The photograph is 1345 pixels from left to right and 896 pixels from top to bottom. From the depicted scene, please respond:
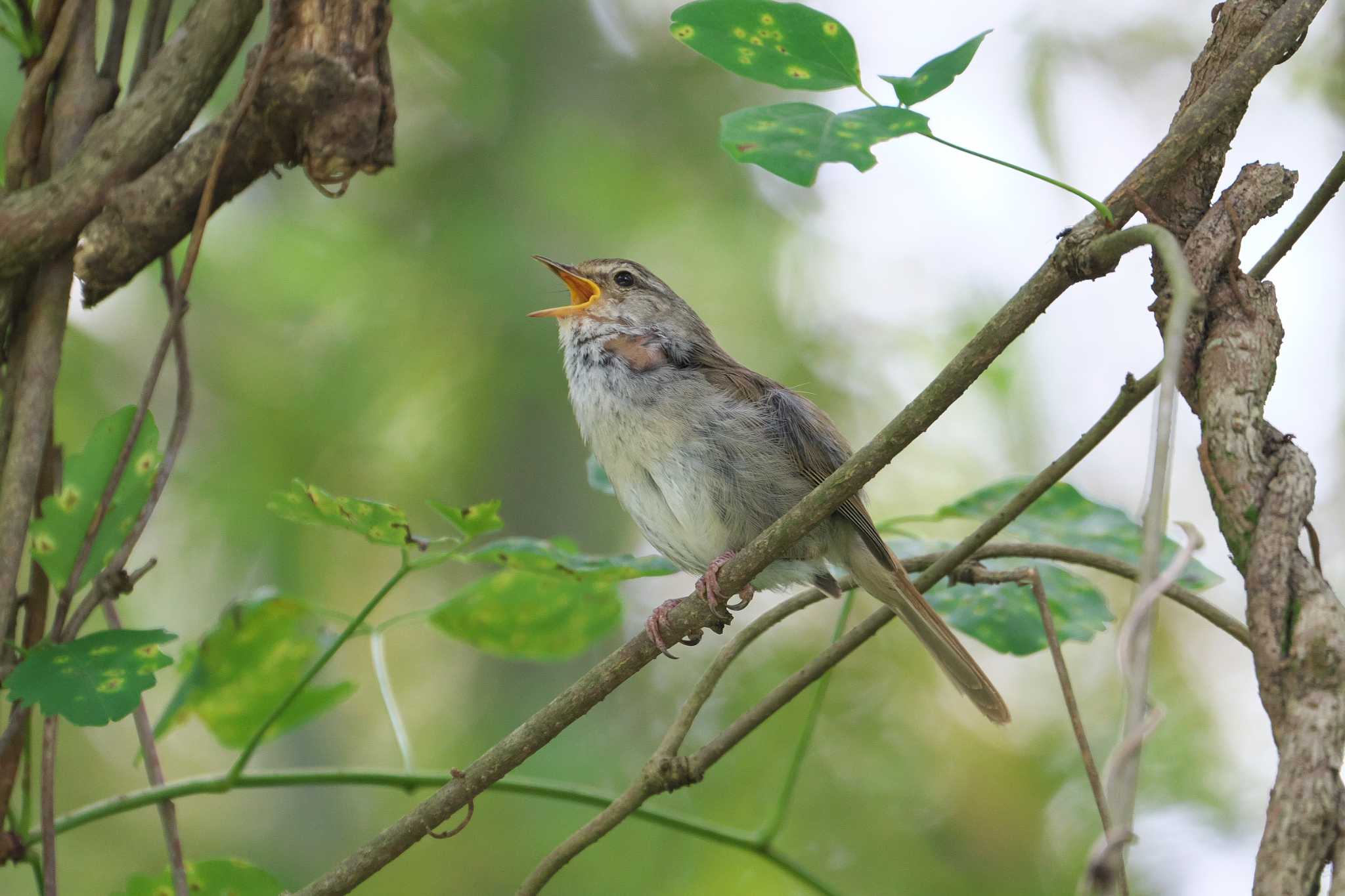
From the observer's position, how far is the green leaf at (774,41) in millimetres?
1718

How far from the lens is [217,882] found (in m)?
2.61

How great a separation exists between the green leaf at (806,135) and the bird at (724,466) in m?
1.88

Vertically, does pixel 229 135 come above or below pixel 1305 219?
above

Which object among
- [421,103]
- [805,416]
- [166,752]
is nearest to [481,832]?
[166,752]

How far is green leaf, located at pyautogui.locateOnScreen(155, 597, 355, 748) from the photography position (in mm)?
3059

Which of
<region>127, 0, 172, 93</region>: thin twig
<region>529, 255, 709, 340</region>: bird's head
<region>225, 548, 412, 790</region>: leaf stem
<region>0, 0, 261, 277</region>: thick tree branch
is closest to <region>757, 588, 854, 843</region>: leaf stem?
<region>225, 548, 412, 790</region>: leaf stem

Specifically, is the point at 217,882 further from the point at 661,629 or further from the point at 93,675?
the point at 661,629

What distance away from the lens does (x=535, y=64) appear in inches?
281

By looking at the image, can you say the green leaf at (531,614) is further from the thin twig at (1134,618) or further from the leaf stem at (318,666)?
the thin twig at (1134,618)

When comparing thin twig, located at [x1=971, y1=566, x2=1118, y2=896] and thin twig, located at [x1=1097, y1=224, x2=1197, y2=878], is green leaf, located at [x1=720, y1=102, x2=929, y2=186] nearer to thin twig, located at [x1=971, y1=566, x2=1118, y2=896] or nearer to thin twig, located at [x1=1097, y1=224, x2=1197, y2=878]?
thin twig, located at [x1=1097, y1=224, x2=1197, y2=878]

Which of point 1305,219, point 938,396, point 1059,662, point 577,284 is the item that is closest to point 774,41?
point 938,396

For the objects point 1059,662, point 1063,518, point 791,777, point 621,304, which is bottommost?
point 791,777

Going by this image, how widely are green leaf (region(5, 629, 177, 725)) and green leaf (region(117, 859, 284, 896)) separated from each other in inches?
22.6

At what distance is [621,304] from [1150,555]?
9.67ft
